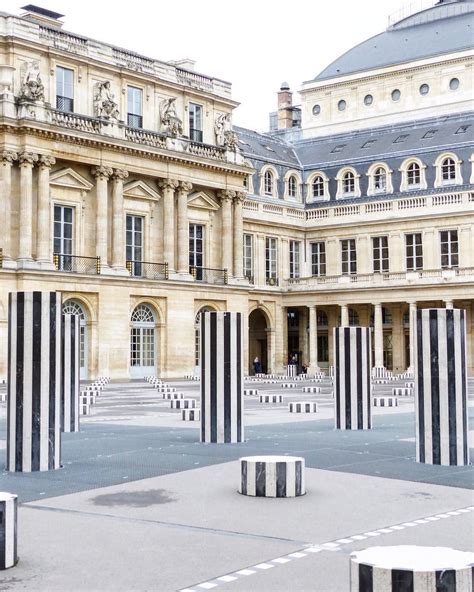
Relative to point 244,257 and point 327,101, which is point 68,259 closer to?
point 244,257

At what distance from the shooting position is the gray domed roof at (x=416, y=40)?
70.4 m

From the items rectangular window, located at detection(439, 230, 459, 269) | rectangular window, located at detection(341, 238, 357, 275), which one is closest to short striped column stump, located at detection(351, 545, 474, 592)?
rectangular window, located at detection(439, 230, 459, 269)

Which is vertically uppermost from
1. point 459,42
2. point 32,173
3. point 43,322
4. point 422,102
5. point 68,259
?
point 459,42

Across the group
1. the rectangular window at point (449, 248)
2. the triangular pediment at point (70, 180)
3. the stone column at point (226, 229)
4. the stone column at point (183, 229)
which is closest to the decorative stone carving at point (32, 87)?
the triangular pediment at point (70, 180)

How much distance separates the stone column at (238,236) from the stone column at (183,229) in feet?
13.3

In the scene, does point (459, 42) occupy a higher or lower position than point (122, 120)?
higher

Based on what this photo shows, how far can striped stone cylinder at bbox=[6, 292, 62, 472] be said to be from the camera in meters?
14.1

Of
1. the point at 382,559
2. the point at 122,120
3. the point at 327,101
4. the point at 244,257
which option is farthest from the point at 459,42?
the point at 382,559

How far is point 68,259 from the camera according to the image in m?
47.7

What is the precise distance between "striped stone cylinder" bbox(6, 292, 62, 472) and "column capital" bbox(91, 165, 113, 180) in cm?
3442

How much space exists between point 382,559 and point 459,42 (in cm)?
6808

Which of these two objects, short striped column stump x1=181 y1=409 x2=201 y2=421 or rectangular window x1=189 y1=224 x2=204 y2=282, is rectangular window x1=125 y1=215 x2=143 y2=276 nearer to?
rectangular window x1=189 y1=224 x2=204 y2=282

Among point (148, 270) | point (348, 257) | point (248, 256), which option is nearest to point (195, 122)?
point (148, 270)

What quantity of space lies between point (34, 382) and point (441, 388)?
20.5 ft
